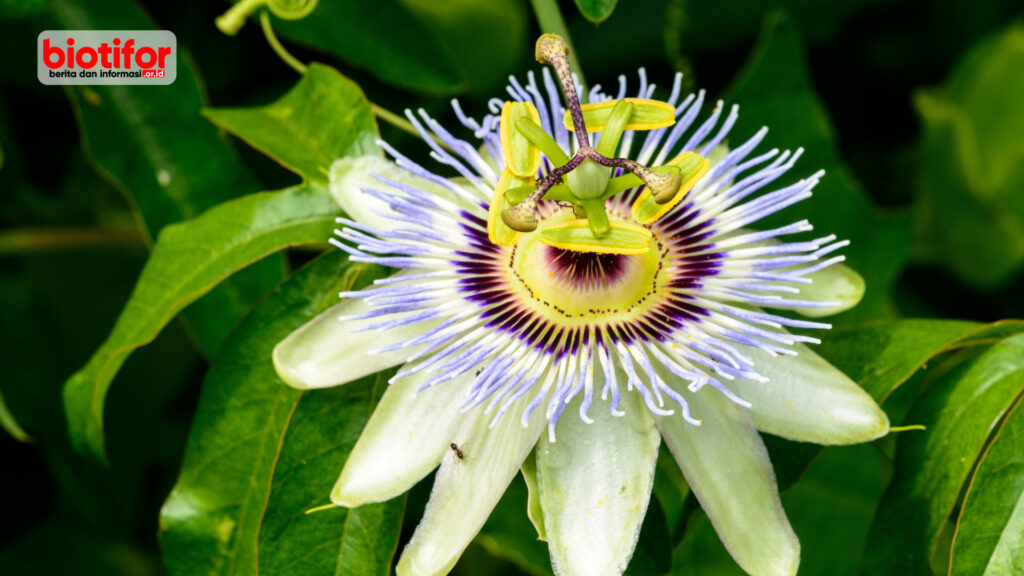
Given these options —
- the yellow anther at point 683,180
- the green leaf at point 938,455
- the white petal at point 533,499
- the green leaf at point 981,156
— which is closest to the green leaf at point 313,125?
the yellow anther at point 683,180

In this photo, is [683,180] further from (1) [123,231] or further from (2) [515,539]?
(1) [123,231]

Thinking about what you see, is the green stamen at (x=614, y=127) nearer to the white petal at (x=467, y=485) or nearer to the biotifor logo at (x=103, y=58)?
the white petal at (x=467, y=485)

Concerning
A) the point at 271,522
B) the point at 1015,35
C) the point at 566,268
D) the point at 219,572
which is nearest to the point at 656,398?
the point at 566,268

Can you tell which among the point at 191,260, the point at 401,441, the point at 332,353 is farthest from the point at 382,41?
the point at 401,441

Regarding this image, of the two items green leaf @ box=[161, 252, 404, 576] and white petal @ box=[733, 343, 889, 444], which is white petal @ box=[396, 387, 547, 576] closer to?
green leaf @ box=[161, 252, 404, 576]

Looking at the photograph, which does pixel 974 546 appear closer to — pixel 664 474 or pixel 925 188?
pixel 664 474

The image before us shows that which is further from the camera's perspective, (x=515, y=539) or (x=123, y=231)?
(x=123, y=231)

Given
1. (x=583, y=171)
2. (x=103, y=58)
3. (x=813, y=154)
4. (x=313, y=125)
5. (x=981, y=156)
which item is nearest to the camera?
(x=583, y=171)
